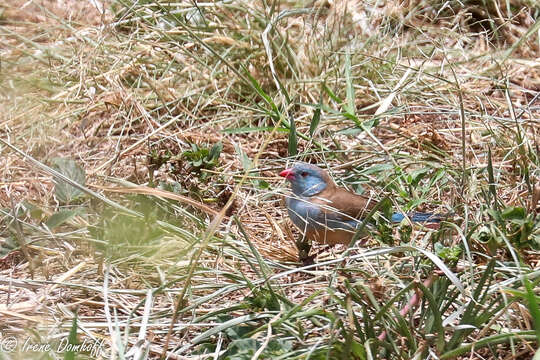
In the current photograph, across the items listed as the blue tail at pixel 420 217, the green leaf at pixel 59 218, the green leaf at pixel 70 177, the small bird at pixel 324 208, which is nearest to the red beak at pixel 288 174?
the small bird at pixel 324 208

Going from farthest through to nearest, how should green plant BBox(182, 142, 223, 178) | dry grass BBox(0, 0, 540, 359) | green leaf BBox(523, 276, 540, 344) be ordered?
1. green plant BBox(182, 142, 223, 178)
2. dry grass BBox(0, 0, 540, 359)
3. green leaf BBox(523, 276, 540, 344)

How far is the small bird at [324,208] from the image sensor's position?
379 cm

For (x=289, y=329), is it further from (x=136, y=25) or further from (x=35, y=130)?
(x=136, y=25)

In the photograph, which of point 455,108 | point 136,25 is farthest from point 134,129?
point 455,108

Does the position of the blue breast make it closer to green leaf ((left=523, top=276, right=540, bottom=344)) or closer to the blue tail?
the blue tail

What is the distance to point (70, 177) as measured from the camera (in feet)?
12.5

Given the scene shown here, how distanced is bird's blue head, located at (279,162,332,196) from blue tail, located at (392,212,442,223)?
1.71 feet

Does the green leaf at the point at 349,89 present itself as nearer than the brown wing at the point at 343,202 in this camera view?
No

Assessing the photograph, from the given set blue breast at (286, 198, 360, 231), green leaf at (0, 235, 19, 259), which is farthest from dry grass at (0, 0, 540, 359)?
blue breast at (286, 198, 360, 231)

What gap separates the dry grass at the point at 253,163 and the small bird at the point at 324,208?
0.09 m

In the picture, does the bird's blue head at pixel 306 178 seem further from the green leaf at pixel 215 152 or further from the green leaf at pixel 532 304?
the green leaf at pixel 532 304

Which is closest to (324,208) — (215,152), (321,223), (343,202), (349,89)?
(321,223)

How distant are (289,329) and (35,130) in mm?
2381

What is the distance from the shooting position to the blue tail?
3538 mm
